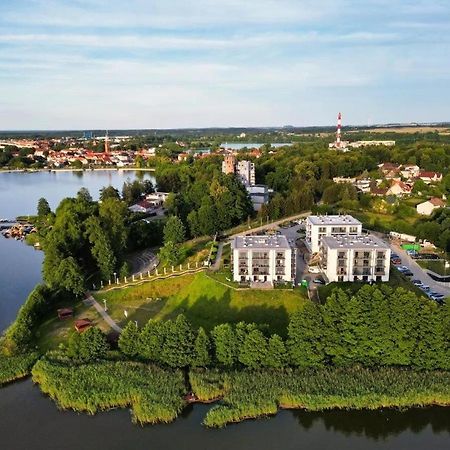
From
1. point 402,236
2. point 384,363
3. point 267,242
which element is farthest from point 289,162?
point 384,363

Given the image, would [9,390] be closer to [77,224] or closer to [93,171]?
[77,224]

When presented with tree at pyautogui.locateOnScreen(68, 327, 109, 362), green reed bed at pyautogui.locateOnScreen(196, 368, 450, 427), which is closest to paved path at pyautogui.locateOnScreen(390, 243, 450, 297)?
green reed bed at pyautogui.locateOnScreen(196, 368, 450, 427)

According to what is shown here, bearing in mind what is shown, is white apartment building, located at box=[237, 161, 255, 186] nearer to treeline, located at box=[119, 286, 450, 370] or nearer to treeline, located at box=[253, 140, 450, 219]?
treeline, located at box=[253, 140, 450, 219]

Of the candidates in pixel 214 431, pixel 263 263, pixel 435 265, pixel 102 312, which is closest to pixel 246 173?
pixel 435 265

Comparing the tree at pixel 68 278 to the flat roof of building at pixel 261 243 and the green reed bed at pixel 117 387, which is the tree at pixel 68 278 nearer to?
the green reed bed at pixel 117 387

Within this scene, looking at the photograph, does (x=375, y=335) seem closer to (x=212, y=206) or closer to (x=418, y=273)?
(x=418, y=273)

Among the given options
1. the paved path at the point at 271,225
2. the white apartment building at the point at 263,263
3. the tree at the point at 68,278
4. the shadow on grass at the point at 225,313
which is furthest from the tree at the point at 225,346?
the paved path at the point at 271,225
